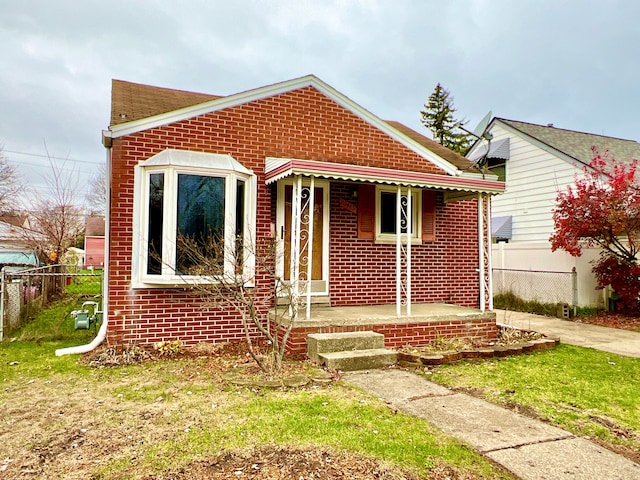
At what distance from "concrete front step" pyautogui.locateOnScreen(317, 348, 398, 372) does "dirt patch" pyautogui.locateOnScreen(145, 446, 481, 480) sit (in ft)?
8.20

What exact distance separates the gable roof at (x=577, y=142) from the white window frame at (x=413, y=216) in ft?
26.5

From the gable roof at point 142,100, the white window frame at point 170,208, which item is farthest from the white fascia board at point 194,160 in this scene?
the gable roof at point 142,100

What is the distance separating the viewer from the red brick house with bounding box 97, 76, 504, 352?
6578 millimetres

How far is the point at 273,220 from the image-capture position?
762cm

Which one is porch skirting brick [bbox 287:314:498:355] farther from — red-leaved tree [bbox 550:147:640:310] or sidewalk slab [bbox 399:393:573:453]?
red-leaved tree [bbox 550:147:640:310]

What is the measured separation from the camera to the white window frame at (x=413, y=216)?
8.41 meters

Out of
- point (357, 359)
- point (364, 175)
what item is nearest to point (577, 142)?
point (364, 175)

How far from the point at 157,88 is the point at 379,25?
359 inches

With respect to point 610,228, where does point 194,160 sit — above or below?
above

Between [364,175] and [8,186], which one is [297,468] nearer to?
[364,175]

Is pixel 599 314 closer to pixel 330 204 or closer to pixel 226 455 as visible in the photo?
pixel 330 204

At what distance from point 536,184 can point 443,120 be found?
19353mm

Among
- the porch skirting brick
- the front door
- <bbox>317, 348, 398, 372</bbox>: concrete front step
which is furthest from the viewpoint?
the front door

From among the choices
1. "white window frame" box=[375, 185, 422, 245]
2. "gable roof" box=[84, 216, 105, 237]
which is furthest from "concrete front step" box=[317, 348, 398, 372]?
"gable roof" box=[84, 216, 105, 237]
